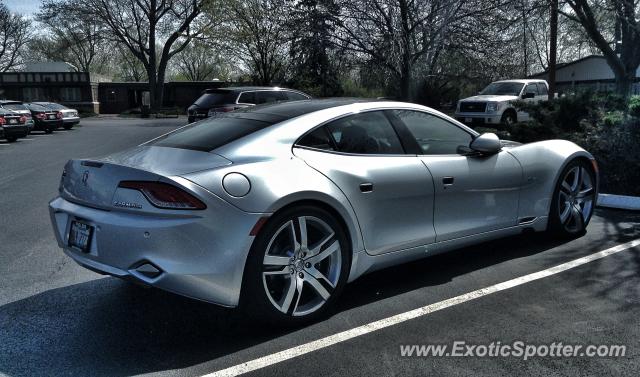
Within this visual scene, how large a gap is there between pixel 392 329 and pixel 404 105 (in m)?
1.88

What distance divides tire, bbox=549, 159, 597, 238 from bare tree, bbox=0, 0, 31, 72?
192 ft

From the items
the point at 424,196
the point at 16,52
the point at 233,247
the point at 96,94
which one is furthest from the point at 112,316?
the point at 16,52

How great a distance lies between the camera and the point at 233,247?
3.30 meters

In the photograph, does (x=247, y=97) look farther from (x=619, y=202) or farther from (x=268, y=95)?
(x=619, y=202)

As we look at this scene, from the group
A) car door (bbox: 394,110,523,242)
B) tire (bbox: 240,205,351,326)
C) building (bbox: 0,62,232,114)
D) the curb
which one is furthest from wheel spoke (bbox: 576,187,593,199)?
A: building (bbox: 0,62,232,114)

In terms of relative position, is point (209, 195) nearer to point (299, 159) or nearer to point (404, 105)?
point (299, 159)

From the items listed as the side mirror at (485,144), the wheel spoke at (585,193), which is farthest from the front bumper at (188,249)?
the wheel spoke at (585,193)

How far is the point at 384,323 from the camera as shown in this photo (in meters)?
3.69

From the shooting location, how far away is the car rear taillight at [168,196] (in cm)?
326

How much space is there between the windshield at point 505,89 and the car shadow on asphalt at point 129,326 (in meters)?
15.9

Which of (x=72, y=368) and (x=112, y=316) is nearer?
(x=72, y=368)

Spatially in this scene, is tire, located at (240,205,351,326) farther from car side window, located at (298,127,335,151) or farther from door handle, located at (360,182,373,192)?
car side window, located at (298,127,335,151)

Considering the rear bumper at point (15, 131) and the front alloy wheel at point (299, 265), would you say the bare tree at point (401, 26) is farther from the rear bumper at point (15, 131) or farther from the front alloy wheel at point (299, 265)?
the front alloy wheel at point (299, 265)

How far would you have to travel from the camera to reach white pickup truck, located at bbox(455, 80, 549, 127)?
18.2 metres
